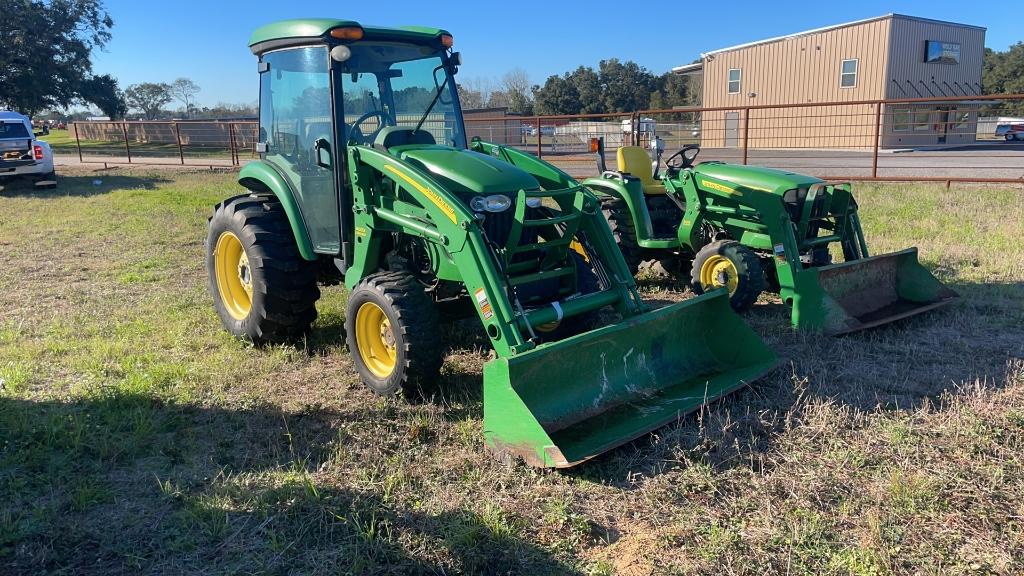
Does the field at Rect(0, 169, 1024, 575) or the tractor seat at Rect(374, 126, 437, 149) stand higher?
the tractor seat at Rect(374, 126, 437, 149)

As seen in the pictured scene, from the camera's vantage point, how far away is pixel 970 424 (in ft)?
12.2

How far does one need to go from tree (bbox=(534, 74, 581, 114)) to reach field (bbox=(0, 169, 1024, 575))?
52.4 metres

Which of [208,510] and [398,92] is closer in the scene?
[208,510]

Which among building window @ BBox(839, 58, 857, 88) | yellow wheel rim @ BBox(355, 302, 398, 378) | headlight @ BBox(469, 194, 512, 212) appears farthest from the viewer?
building window @ BBox(839, 58, 857, 88)

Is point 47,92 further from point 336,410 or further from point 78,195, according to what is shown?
point 336,410

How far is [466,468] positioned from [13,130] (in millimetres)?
16886

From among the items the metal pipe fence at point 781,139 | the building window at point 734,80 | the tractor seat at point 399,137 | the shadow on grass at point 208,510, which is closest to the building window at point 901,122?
the metal pipe fence at point 781,139

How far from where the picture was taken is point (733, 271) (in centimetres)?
596

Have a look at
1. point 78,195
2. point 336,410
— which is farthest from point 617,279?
point 78,195

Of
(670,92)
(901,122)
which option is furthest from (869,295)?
(670,92)

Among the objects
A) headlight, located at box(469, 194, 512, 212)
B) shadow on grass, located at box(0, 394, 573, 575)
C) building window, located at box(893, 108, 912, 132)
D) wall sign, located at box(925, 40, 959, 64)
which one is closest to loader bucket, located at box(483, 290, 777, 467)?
shadow on grass, located at box(0, 394, 573, 575)

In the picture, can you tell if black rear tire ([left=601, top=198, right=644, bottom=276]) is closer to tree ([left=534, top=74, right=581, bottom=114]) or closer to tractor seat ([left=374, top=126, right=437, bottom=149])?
tractor seat ([left=374, top=126, right=437, bottom=149])

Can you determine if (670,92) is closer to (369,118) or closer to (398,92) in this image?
(398,92)

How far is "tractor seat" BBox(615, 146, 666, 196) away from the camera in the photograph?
7.13 meters
